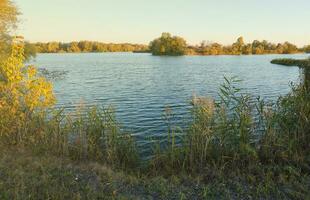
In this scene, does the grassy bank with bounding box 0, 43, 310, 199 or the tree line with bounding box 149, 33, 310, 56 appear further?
the tree line with bounding box 149, 33, 310, 56

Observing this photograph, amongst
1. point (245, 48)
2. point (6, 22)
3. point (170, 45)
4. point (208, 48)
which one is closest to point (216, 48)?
point (208, 48)

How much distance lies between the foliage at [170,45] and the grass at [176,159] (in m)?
120

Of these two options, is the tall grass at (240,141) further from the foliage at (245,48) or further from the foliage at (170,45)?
the foliage at (245,48)

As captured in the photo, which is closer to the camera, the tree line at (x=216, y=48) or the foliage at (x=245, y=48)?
the tree line at (x=216, y=48)

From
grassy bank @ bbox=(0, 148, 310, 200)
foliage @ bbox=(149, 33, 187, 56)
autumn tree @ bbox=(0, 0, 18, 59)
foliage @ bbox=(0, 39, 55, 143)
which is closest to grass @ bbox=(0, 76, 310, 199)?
grassy bank @ bbox=(0, 148, 310, 200)

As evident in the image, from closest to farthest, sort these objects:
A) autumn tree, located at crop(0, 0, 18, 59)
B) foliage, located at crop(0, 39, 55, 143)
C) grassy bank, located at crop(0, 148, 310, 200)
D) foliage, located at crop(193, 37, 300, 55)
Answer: grassy bank, located at crop(0, 148, 310, 200)
foliage, located at crop(0, 39, 55, 143)
autumn tree, located at crop(0, 0, 18, 59)
foliage, located at crop(193, 37, 300, 55)

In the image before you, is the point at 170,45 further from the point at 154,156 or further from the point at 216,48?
the point at 154,156

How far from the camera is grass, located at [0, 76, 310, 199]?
216 inches

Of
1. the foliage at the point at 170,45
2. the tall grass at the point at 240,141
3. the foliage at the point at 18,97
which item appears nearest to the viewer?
the tall grass at the point at 240,141

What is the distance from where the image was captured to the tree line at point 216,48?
127706mm

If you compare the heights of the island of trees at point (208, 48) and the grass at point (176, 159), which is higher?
the island of trees at point (208, 48)

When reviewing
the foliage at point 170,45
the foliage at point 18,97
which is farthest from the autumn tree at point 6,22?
the foliage at point 170,45

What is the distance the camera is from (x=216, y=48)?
137125 mm

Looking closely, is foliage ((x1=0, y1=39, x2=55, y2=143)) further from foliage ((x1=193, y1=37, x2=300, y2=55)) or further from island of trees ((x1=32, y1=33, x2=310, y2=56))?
foliage ((x1=193, y1=37, x2=300, y2=55))
